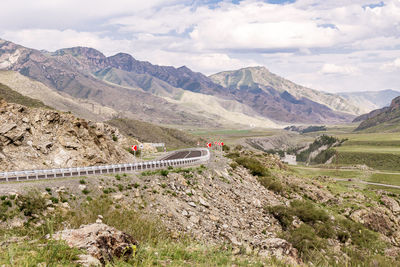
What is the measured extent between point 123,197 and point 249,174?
3207 cm

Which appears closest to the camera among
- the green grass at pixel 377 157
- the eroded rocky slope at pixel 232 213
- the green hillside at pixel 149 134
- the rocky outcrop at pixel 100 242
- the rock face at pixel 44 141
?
the rocky outcrop at pixel 100 242

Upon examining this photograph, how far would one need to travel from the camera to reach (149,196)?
31141 mm

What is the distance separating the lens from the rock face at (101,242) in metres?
8.98

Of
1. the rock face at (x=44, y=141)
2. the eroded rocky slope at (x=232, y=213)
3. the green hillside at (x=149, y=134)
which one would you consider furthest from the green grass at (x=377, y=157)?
the rock face at (x=44, y=141)

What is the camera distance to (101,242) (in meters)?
9.38

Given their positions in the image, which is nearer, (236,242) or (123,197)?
(236,242)

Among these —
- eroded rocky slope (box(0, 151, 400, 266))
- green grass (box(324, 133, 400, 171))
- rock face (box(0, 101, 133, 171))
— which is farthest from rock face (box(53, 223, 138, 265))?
green grass (box(324, 133, 400, 171))

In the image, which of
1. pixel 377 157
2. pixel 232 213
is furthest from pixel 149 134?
pixel 232 213

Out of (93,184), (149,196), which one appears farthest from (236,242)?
(93,184)

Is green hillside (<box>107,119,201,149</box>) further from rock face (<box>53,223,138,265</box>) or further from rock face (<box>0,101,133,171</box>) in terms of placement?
rock face (<box>53,223,138,265</box>)

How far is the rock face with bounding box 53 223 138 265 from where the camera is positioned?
29.5ft

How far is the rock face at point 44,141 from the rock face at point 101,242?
33.4 m

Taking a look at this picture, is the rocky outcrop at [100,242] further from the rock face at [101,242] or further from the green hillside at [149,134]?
the green hillside at [149,134]

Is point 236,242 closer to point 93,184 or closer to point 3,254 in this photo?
point 93,184
